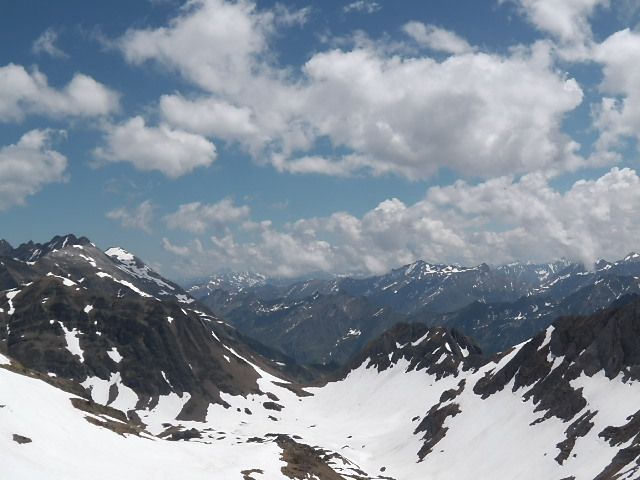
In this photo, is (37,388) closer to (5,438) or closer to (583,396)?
(5,438)

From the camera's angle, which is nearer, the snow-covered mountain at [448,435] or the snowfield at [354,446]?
the snowfield at [354,446]

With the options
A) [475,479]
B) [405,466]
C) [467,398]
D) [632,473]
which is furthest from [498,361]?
[632,473]

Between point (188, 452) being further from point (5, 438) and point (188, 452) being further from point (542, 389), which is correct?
point (542, 389)

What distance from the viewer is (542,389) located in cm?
14838

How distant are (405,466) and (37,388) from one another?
3882 inches

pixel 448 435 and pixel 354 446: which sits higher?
pixel 354 446

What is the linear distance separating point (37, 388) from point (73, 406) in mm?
6286

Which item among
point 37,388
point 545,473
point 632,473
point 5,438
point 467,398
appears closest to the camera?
point 5,438

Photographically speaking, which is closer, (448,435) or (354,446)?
(448,435)

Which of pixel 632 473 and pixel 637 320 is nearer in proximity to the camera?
pixel 632 473

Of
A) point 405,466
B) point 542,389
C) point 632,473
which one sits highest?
point 542,389

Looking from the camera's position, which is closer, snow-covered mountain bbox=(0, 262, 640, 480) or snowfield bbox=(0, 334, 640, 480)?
snowfield bbox=(0, 334, 640, 480)

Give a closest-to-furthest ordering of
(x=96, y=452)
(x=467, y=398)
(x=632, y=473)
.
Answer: (x=96, y=452) → (x=632, y=473) → (x=467, y=398)

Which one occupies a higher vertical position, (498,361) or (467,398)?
(498,361)
